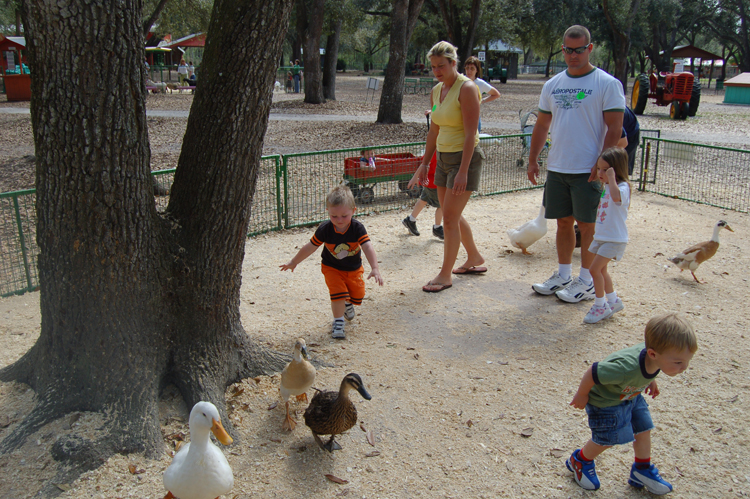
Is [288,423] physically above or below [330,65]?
below

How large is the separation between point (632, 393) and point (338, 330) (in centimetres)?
228

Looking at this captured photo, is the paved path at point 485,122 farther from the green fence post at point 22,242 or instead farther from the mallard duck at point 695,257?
the green fence post at point 22,242

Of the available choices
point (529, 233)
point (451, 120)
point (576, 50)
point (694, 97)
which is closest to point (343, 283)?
point (451, 120)

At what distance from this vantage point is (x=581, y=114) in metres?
4.80

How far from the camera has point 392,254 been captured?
6.59m

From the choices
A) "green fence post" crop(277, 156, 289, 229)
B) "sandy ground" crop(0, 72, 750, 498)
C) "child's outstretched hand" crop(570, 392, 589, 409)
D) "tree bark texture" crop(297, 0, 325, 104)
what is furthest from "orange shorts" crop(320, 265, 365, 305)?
"tree bark texture" crop(297, 0, 325, 104)

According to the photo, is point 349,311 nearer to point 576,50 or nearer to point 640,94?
point 576,50

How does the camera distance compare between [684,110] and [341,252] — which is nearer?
[341,252]

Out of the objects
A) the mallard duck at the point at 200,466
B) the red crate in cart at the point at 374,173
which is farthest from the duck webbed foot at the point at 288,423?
the red crate in cart at the point at 374,173

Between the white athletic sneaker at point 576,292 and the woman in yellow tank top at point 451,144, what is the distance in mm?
1041

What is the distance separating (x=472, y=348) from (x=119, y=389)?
249cm

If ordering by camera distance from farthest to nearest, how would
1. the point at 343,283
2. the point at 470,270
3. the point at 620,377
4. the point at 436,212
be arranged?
the point at 436,212 < the point at 470,270 < the point at 343,283 < the point at 620,377

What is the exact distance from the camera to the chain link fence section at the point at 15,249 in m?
5.18

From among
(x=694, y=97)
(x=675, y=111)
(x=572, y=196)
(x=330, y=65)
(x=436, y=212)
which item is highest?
(x=330, y=65)
